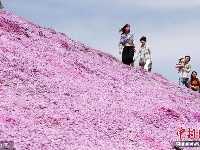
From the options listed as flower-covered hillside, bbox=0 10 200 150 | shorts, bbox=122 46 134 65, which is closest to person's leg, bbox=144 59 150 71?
shorts, bbox=122 46 134 65

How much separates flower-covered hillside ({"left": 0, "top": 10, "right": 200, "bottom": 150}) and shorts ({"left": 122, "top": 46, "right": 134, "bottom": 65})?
1.14 meters

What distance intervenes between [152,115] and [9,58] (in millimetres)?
8095

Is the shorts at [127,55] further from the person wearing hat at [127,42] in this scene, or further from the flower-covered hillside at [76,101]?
the flower-covered hillside at [76,101]

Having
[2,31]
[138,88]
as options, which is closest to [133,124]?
[138,88]

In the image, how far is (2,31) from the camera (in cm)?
2755

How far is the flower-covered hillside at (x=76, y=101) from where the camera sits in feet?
51.5

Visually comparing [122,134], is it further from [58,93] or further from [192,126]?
[192,126]

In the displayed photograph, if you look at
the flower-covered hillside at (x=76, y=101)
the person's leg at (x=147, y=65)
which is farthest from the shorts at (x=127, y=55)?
the person's leg at (x=147, y=65)

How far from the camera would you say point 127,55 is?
32844mm

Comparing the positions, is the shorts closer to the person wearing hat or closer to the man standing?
the person wearing hat

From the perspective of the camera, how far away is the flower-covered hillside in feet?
51.5

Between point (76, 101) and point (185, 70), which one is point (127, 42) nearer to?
point (185, 70)

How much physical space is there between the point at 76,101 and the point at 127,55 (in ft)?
44.5

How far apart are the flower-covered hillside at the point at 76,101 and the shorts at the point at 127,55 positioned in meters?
1.14
